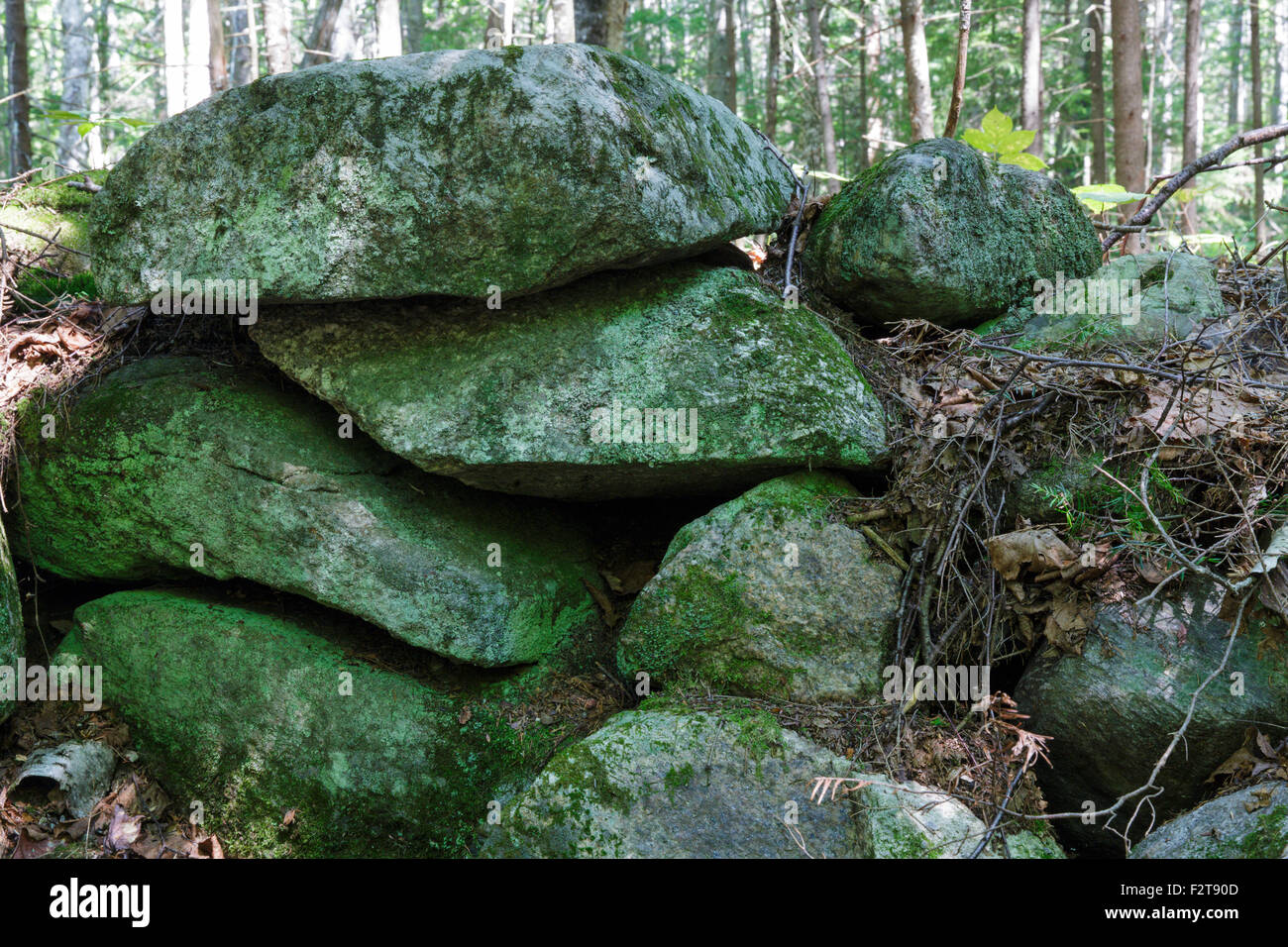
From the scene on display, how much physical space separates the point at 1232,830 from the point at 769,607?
182cm

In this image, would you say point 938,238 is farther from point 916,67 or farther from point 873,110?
point 873,110

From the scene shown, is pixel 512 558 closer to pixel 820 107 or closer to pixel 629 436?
pixel 629 436

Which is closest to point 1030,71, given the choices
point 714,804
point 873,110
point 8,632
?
point 873,110

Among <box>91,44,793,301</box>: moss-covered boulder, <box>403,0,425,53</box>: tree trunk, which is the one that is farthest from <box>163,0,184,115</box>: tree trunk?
<box>403,0,425,53</box>: tree trunk

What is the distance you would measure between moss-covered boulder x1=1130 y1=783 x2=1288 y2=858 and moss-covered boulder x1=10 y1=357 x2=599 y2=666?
264cm

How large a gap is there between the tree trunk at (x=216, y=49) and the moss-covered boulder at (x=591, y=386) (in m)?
6.15

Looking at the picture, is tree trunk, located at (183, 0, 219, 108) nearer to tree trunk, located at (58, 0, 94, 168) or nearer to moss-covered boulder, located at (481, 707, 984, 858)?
tree trunk, located at (58, 0, 94, 168)

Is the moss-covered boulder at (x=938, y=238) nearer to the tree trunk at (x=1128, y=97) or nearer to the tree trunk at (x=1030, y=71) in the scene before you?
the tree trunk at (x=1128, y=97)

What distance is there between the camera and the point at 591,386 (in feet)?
13.6

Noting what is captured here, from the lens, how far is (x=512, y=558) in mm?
4398

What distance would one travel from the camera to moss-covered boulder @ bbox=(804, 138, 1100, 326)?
4.68 m

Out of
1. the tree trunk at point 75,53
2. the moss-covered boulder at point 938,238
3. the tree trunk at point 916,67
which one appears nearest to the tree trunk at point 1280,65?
the tree trunk at point 916,67

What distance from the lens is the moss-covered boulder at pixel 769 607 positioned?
12.2ft

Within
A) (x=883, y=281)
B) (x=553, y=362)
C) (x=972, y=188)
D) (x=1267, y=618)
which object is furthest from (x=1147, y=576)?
(x=553, y=362)
